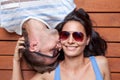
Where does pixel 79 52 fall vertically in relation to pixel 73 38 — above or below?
below

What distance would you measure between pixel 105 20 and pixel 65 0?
325 millimetres

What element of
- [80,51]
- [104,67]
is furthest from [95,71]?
[80,51]

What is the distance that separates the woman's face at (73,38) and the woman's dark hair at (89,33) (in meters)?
0.04

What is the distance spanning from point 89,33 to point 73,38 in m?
Answer: 0.16

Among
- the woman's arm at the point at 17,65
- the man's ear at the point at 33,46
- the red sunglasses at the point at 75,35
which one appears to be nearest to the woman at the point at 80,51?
the red sunglasses at the point at 75,35

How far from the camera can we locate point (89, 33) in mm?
1812

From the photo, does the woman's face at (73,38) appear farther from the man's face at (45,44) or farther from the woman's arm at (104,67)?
the woman's arm at (104,67)

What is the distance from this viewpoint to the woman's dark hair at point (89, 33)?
1.79 m

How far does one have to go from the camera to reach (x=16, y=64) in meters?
1.98

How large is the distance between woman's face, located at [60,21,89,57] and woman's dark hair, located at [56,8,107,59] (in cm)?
4

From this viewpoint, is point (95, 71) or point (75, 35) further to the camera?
point (95, 71)

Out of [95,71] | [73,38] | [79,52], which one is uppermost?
[73,38]

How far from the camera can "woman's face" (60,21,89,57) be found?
1709 millimetres

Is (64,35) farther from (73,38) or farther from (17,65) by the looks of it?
(17,65)
